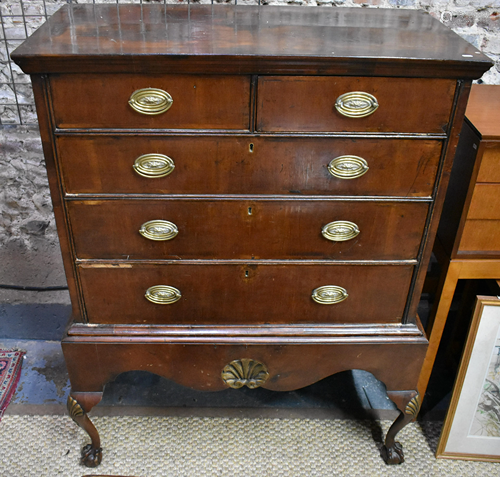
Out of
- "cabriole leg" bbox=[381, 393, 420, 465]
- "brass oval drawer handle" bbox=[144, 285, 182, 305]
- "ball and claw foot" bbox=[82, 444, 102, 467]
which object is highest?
"brass oval drawer handle" bbox=[144, 285, 182, 305]

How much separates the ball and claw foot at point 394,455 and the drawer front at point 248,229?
0.70m

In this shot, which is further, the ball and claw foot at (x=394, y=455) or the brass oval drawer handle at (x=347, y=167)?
the ball and claw foot at (x=394, y=455)

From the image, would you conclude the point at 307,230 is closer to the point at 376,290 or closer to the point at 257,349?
the point at 376,290

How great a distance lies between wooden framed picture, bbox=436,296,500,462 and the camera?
161 cm

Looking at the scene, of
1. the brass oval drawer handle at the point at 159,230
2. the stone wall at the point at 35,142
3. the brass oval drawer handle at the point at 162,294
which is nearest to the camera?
the brass oval drawer handle at the point at 159,230

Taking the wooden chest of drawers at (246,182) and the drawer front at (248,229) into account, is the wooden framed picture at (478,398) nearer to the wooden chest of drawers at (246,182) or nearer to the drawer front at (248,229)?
the wooden chest of drawers at (246,182)

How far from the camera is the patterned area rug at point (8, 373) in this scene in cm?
192

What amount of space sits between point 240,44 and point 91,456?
133 cm

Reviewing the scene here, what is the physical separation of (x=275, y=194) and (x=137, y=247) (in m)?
0.39

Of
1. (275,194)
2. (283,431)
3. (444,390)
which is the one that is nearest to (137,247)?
(275,194)

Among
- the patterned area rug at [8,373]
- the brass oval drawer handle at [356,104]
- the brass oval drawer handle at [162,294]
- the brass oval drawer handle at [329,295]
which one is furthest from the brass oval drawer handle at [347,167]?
the patterned area rug at [8,373]

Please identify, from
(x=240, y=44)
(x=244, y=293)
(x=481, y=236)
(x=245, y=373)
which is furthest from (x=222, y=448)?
(x=240, y=44)

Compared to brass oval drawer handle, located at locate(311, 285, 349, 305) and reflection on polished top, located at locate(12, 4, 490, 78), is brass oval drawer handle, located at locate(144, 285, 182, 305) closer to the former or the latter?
brass oval drawer handle, located at locate(311, 285, 349, 305)

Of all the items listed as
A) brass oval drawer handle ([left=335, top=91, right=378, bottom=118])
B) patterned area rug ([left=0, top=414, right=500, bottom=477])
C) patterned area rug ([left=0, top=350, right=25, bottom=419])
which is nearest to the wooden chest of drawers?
brass oval drawer handle ([left=335, top=91, right=378, bottom=118])
